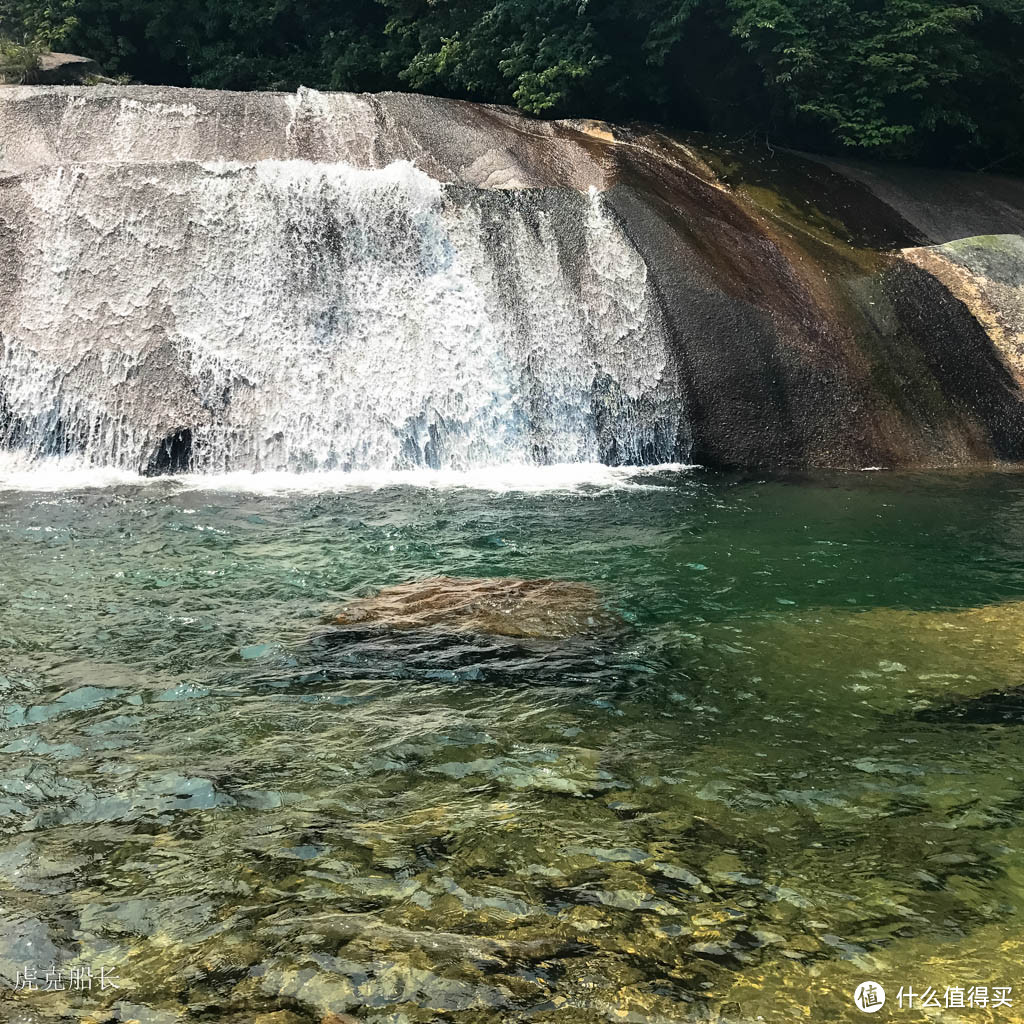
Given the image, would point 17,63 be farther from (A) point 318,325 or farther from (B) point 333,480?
(B) point 333,480

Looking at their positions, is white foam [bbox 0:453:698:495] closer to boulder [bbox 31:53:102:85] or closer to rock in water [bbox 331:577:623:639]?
rock in water [bbox 331:577:623:639]

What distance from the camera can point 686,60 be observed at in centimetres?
2125

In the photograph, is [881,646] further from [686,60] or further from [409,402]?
[686,60]

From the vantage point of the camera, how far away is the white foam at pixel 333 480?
40.6ft

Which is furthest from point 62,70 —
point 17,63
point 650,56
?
point 650,56

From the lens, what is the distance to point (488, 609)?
7.40 metres

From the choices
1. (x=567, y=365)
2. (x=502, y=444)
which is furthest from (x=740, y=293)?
(x=502, y=444)

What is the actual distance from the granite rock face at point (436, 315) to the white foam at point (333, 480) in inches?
10.8

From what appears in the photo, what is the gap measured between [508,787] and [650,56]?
18773 millimetres

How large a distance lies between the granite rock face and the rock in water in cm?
619

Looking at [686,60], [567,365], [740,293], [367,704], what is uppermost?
[686,60]

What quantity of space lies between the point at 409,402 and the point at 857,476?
628 cm

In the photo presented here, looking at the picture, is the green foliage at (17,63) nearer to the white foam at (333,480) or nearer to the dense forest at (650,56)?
the dense forest at (650,56)

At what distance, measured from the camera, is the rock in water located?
719cm
